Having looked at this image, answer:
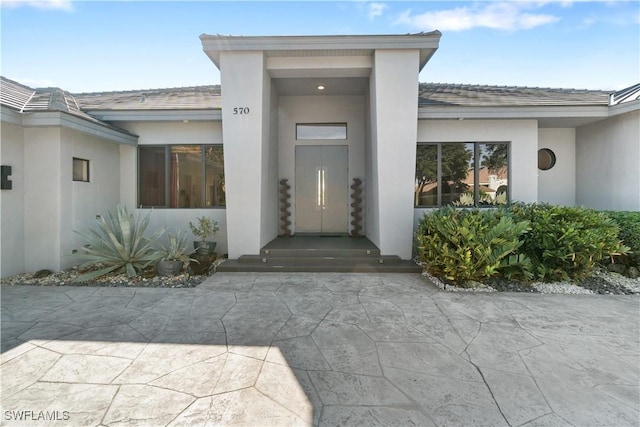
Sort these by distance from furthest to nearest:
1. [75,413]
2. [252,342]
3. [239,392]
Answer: [252,342], [239,392], [75,413]

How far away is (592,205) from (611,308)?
496 cm

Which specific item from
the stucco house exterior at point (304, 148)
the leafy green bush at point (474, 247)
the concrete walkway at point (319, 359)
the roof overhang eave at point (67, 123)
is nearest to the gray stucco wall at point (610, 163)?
the stucco house exterior at point (304, 148)

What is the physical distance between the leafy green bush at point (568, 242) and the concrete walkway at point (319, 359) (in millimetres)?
700

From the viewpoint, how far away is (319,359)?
110 inches

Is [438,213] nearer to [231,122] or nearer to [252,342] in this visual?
[252,342]

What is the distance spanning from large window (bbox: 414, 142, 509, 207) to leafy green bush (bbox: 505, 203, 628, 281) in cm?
198

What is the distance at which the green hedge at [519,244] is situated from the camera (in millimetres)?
4766

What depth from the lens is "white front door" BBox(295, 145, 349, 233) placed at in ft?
27.8

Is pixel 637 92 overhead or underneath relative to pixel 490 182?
overhead

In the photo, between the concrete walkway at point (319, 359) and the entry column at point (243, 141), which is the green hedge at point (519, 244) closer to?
the concrete walkway at point (319, 359)

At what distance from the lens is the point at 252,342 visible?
3.12 meters

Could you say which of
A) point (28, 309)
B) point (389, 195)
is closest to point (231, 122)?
point (389, 195)

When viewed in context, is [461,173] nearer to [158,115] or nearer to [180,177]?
[180,177]

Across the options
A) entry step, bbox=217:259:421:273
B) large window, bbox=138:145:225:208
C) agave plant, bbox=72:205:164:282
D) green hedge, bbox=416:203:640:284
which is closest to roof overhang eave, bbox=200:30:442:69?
large window, bbox=138:145:225:208
